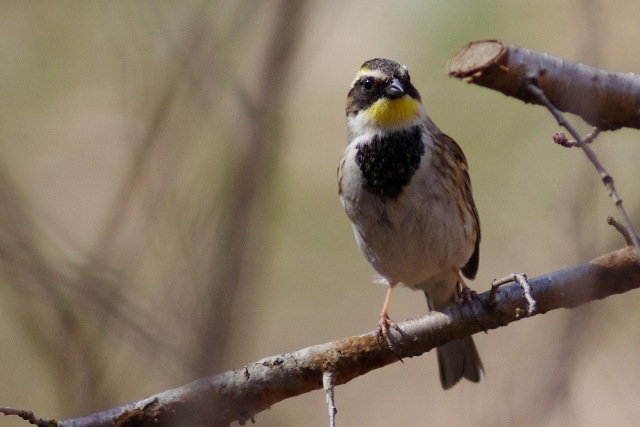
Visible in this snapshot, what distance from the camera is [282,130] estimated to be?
2459mm

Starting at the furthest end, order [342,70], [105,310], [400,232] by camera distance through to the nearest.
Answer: [342,70], [400,232], [105,310]

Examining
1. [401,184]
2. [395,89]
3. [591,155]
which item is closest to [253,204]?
[591,155]

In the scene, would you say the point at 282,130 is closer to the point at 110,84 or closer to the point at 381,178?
the point at 381,178

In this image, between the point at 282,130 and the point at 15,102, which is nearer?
the point at 282,130

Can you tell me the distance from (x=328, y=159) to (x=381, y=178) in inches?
265

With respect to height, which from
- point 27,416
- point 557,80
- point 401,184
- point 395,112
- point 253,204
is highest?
point 395,112

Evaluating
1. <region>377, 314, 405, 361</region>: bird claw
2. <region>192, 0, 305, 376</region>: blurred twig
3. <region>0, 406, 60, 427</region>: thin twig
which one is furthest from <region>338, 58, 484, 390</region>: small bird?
<region>192, 0, 305, 376</region>: blurred twig

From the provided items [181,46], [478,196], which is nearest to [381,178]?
[181,46]

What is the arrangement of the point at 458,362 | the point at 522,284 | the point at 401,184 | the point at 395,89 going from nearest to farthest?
the point at 522,284
the point at 401,184
the point at 395,89
the point at 458,362

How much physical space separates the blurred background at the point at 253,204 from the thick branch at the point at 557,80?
0.26 meters

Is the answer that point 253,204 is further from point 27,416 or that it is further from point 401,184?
point 401,184

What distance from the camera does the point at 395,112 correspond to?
17.3 feet

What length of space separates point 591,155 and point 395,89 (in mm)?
2302

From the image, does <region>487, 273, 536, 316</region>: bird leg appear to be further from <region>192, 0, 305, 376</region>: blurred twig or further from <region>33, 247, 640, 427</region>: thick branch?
<region>192, 0, 305, 376</region>: blurred twig
